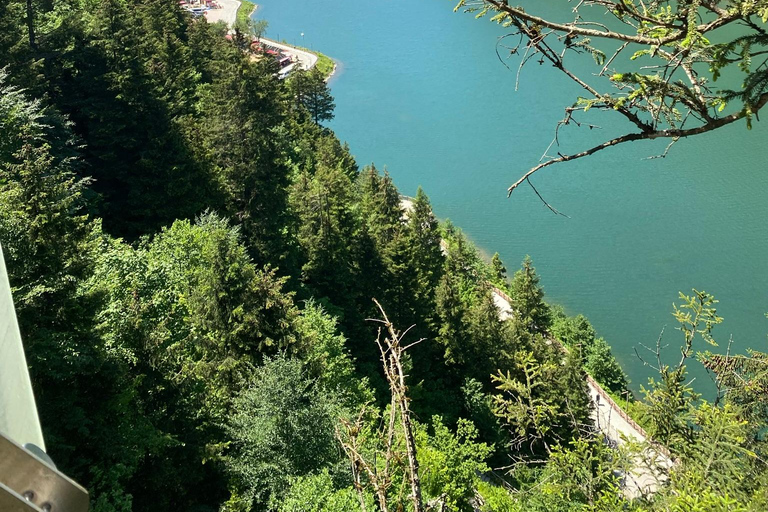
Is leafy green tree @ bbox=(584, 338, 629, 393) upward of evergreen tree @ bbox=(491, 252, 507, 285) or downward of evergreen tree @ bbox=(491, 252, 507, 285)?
downward

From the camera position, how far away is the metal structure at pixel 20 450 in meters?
0.76

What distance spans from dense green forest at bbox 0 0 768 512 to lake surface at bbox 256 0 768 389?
3635 mm

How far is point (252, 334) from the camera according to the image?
43.7 feet

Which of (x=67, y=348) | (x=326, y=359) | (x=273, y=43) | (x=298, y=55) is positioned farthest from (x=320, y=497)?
(x=273, y=43)

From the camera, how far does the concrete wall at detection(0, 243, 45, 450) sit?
801 millimetres

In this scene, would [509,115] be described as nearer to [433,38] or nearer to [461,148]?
[461,148]

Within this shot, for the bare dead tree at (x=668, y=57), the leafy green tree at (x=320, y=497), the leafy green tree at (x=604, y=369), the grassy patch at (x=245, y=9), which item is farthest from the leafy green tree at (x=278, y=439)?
the grassy patch at (x=245, y=9)

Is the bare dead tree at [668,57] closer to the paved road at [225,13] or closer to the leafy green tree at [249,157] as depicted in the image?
the leafy green tree at [249,157]

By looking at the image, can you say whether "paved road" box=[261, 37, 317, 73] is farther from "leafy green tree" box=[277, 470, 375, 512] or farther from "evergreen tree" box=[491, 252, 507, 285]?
"leafy green tree" box=[277, 470, 375, 512]

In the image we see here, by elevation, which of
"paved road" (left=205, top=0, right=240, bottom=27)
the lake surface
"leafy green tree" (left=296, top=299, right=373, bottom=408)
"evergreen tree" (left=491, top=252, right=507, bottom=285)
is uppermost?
"paved road" (left=205, top=0, right=240, bottom=27)

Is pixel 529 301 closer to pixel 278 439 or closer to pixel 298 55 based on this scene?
pixel 278 439

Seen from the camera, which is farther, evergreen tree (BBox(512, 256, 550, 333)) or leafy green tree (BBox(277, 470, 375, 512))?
evergreen tree (BBox(512, 256, 550, 333))

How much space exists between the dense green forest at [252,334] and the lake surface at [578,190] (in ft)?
11.9

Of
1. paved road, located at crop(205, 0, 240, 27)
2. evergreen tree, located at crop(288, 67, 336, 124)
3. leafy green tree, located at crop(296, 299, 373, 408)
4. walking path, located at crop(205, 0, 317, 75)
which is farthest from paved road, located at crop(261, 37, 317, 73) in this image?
leafy green tree, located at crop(296, 299, 373, 408)
